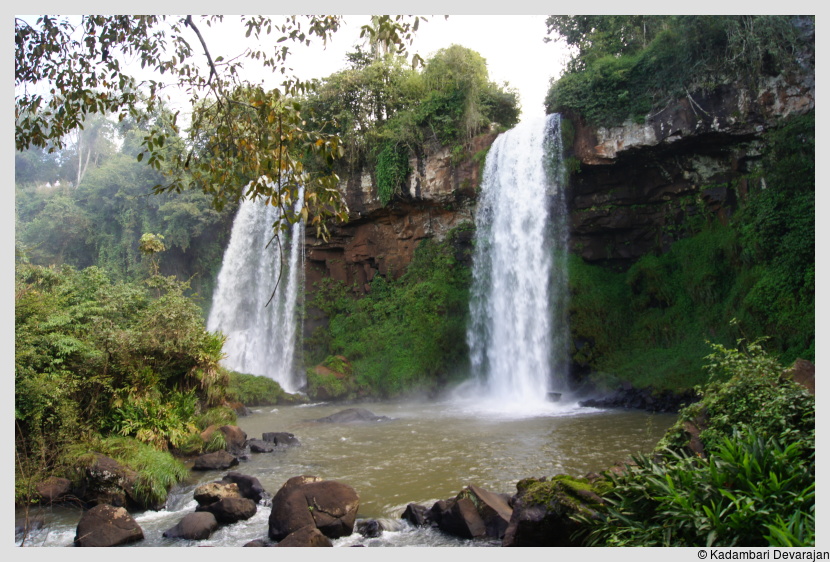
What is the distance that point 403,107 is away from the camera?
2192 cm

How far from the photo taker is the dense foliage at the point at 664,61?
13.7m

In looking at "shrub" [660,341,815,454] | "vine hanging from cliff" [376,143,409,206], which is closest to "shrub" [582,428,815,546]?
"shrub" [660,341,815,454]

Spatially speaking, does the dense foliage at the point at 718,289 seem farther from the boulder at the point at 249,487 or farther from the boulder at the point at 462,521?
the boulder at the point at 249,487

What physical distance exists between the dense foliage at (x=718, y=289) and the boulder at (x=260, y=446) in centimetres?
885

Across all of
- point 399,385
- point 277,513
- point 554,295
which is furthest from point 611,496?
point 399,385

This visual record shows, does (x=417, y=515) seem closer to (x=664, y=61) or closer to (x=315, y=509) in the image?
(x=315, y=509)

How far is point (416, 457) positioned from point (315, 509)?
3.62 m

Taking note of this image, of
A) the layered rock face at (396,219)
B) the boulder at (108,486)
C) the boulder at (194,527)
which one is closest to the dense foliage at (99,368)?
the boulder at (108,486)

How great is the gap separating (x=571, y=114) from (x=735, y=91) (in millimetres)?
4169

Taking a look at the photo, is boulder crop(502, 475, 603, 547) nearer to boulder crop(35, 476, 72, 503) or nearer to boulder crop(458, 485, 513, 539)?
boulder crop(458, 485, 513, 539)

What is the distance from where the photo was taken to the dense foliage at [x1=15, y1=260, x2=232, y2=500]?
7715 millimetres

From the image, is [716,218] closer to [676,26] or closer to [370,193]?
[676,26]

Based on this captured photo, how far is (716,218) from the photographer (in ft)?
52.8

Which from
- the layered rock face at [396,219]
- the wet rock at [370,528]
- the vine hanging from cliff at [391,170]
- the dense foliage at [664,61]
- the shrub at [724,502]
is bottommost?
the wet rock at [370,528]
